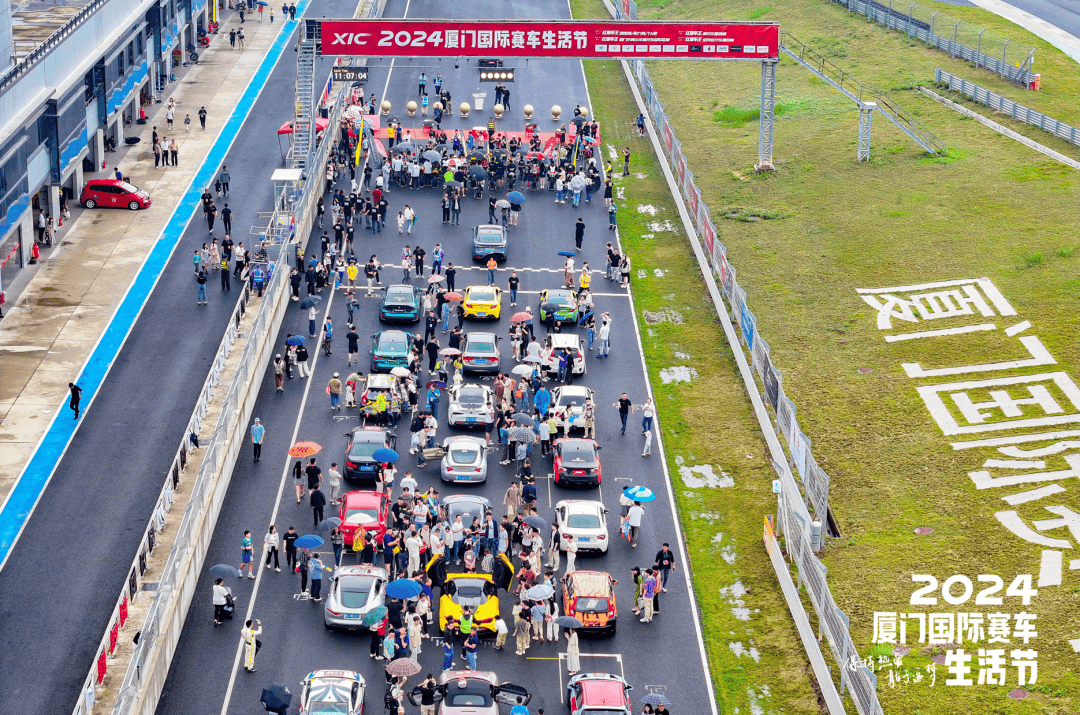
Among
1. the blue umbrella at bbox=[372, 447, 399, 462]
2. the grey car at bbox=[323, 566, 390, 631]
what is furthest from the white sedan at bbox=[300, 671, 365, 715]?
the blue umbrella at bbox=[372, 447, 399, 462]

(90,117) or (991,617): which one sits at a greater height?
(90,117)

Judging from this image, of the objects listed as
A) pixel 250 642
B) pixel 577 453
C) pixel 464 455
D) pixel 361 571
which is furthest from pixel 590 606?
pixel 464 455

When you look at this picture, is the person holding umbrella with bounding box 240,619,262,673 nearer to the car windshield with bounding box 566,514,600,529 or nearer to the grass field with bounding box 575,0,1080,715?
the car windshield with bounding box 566,514,600,529

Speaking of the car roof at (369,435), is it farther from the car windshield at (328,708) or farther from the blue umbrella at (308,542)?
the car windshield at (328,708)

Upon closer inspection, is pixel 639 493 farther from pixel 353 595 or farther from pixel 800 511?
pixel 353 595

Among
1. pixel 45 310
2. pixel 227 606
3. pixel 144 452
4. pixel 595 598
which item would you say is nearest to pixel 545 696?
pixel 595 598

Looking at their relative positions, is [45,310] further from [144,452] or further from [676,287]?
[676,287]
